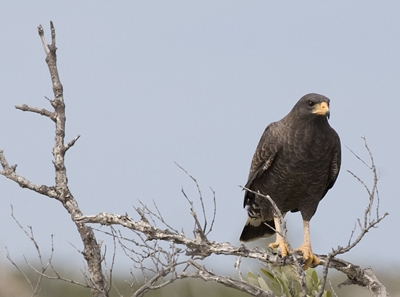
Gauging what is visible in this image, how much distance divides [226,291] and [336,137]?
24.4ft

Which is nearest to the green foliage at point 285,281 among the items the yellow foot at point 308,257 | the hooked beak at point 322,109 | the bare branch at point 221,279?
the yellow foot at point 308,257

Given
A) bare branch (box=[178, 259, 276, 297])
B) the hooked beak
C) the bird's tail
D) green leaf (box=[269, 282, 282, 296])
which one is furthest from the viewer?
the bird's tail

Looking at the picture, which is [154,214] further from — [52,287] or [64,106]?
[52,287]

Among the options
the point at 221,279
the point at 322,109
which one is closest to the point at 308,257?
the point at 221,279

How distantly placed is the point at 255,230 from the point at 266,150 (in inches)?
59.6

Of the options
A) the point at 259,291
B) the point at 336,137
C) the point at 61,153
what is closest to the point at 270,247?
the point at 259,291

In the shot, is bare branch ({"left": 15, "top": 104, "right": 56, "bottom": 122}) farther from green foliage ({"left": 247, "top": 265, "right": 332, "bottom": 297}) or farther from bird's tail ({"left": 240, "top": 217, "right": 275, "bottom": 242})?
bird's tail ({"left": 240, "top": 217, "right": 275, "bottom": 242})

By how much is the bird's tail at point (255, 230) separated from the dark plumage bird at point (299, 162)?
562 millimetres

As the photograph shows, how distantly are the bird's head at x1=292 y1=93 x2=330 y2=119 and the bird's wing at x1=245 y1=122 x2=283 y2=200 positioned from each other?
1.14ft

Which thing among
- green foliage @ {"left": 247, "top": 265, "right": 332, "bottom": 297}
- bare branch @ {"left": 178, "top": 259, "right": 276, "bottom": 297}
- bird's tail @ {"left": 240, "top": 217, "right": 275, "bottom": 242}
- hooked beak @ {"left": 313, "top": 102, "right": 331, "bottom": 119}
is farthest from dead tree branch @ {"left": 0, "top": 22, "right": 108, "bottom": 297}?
hooked beak @ {"left": 313, "top": 102, "right": 331, "bottom": 119}

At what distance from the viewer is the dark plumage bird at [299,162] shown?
5.94 meters

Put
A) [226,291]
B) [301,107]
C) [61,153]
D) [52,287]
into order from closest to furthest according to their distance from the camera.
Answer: [61,153]
[301,107]
[226,291]
[52,287]

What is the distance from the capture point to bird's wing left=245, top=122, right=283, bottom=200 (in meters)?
6.10

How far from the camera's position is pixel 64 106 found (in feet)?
18.0
